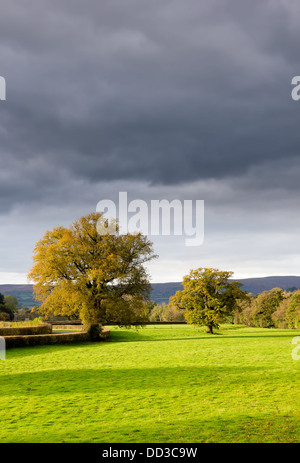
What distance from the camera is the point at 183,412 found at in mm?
9430

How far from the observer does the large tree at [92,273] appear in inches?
1335

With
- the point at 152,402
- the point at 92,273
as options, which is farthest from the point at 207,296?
the point at 152,402

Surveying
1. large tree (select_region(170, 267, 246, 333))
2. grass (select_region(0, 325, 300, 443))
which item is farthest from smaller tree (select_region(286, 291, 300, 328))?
grass (select_region(0, 325, 300, 443))

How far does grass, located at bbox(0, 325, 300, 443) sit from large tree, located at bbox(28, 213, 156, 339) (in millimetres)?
14947

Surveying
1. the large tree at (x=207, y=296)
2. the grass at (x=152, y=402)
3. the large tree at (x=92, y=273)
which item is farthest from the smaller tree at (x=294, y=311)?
the grass at (x=152, y=402)

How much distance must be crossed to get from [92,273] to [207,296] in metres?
18.3

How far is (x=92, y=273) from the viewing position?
32656 mm

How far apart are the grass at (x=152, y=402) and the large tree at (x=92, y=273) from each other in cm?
1495

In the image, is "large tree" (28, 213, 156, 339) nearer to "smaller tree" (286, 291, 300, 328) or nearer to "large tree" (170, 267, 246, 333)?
"large tree" (170, 267, 246, 333)

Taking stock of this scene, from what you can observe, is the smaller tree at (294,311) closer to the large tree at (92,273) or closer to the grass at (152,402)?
the large tree at (92,273)

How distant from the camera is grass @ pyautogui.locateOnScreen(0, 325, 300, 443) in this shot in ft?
25.6

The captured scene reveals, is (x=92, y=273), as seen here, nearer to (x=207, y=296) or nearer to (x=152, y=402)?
(x=207, y=296)
